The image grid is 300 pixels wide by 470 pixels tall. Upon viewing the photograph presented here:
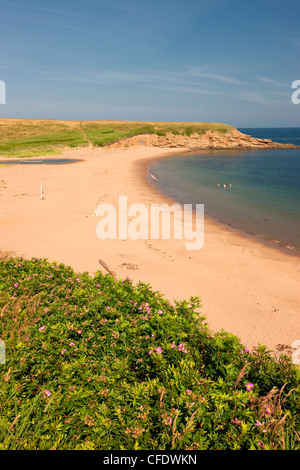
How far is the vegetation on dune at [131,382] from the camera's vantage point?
298 centimetres

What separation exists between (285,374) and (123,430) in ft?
7.84

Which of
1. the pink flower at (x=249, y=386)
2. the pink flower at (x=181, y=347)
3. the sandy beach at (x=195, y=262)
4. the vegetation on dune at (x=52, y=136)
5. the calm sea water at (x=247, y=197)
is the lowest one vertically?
the sandy beach at (x=195, y=262)

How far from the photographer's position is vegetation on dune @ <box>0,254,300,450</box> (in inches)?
117

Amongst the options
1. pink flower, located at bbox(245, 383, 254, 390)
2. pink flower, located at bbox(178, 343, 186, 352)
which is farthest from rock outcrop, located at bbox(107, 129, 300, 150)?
pink flower, located at bbox(245, 383, 254, 390)

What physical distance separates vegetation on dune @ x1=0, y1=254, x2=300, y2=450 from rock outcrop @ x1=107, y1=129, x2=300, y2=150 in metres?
82.1

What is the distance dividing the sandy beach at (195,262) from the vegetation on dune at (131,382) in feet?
11.8

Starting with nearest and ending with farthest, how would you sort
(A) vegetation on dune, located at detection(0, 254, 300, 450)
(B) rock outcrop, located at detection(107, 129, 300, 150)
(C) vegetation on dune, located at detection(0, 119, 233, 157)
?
(A) vegetation on dune, located at detection(0, 254, 300, 450), (C) vegetation on dune, located at detection(0, 119, 233, 157), (B) rock outcrop, located at detection(107, 129, 300, 150)

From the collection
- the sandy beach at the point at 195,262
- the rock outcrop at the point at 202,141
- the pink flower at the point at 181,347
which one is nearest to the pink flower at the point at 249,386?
the pink flower at the point at 181,347

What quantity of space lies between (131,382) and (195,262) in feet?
27.6

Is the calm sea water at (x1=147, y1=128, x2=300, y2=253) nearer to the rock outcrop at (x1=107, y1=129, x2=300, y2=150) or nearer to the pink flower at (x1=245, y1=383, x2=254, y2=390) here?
the pink flower at (x1=245, y1=383, x2=254, y2=390)

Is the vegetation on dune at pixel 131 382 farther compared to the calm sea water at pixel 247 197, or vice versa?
the calm sea water at pixel 247 197

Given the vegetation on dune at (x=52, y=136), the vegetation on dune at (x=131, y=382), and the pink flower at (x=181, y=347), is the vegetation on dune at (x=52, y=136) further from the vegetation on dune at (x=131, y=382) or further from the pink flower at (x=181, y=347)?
the pink flower at (x=181, y=347)

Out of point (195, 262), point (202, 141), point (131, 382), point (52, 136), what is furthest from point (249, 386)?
point (202, 141)
